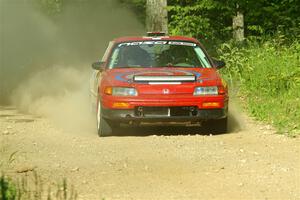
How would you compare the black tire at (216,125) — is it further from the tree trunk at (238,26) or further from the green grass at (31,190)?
the tree trunk at (238,26)

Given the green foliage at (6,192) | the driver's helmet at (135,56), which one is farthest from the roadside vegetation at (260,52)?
the green foliage at (6,192)

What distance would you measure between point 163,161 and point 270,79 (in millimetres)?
6843

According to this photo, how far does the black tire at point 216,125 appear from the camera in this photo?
39.3ft

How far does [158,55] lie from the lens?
1276 cm

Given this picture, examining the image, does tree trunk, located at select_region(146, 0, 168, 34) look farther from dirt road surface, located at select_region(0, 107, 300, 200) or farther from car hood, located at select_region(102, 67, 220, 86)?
car hood, located at select_region(102, 67, 220, 86)

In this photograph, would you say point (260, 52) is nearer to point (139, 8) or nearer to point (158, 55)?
point (158, 55)

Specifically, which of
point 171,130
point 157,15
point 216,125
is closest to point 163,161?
point 216,125

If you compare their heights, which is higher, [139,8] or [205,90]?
[139,8]

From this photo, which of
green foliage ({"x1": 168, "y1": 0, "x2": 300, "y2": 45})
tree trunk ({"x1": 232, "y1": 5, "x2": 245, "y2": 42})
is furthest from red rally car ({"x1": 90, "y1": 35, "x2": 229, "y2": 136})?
tree trunk ({"x1": 232, "y1": 5, "x2": 245, "y2": 42})

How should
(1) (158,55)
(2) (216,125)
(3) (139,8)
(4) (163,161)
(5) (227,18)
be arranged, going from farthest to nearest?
(3) (139,8) < (5) (227,18) < (1) (158,55) < (2) (216,125) < (4) (163,161)

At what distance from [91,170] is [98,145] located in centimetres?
199

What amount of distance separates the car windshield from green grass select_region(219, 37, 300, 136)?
166cm

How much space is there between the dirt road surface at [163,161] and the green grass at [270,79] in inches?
24.7

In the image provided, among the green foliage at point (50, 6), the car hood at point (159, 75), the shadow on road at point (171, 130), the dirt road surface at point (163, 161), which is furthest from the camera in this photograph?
the green foliage at point (50, 6)
